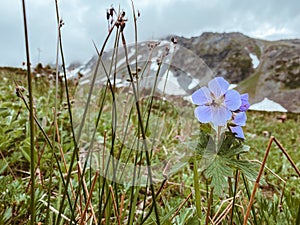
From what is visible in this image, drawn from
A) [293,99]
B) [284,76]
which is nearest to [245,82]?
[284,76]

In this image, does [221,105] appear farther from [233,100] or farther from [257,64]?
[257,64]

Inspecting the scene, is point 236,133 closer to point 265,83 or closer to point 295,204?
point 295,204

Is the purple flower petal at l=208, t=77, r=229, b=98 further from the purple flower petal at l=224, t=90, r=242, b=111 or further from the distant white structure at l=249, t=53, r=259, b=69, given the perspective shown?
the distant white structure at l=249, t=53, r=259, b=69

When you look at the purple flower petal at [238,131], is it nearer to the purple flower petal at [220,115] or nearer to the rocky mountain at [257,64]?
the purple flower petal at [220,115]

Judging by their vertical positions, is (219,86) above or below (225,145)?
above

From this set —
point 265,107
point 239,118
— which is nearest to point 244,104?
point 239,118

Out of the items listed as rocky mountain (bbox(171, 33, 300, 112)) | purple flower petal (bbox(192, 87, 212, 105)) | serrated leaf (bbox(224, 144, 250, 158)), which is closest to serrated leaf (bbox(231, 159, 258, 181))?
serrated leaf (bbox(224, 144, 250, 158))
